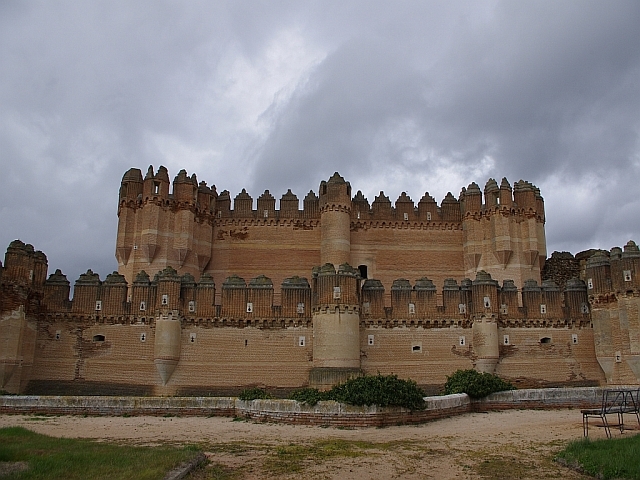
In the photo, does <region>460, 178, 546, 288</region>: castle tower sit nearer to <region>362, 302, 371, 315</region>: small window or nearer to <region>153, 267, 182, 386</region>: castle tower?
<region>362, 302, 371, 315</region>: small window

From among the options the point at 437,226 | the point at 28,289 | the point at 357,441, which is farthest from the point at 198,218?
the point at 357,441

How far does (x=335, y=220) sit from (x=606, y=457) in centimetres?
3026

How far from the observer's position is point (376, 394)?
62.7ft

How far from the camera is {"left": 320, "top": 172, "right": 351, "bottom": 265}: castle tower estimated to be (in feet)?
135

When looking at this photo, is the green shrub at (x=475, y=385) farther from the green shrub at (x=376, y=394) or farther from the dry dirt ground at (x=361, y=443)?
the green shrub at (x=376, y=394)

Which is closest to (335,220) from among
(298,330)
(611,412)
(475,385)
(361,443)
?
(298,330)

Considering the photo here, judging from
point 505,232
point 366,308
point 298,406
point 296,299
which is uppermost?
point 505,232

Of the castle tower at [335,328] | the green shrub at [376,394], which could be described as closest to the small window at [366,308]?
the castle tower at [335,328]

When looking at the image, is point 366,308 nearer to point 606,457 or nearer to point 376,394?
point 376,394

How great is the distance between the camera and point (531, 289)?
33438mm

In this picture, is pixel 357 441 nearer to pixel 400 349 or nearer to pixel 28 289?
pixel 400 349

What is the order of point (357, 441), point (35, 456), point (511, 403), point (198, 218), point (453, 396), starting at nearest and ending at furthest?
point (35, 456), point (357, 441), point (453, 396), point (511, 403), point (198, 218)

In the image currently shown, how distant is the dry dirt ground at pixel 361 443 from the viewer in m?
12.6

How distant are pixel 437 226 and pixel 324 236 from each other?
26.6ft
